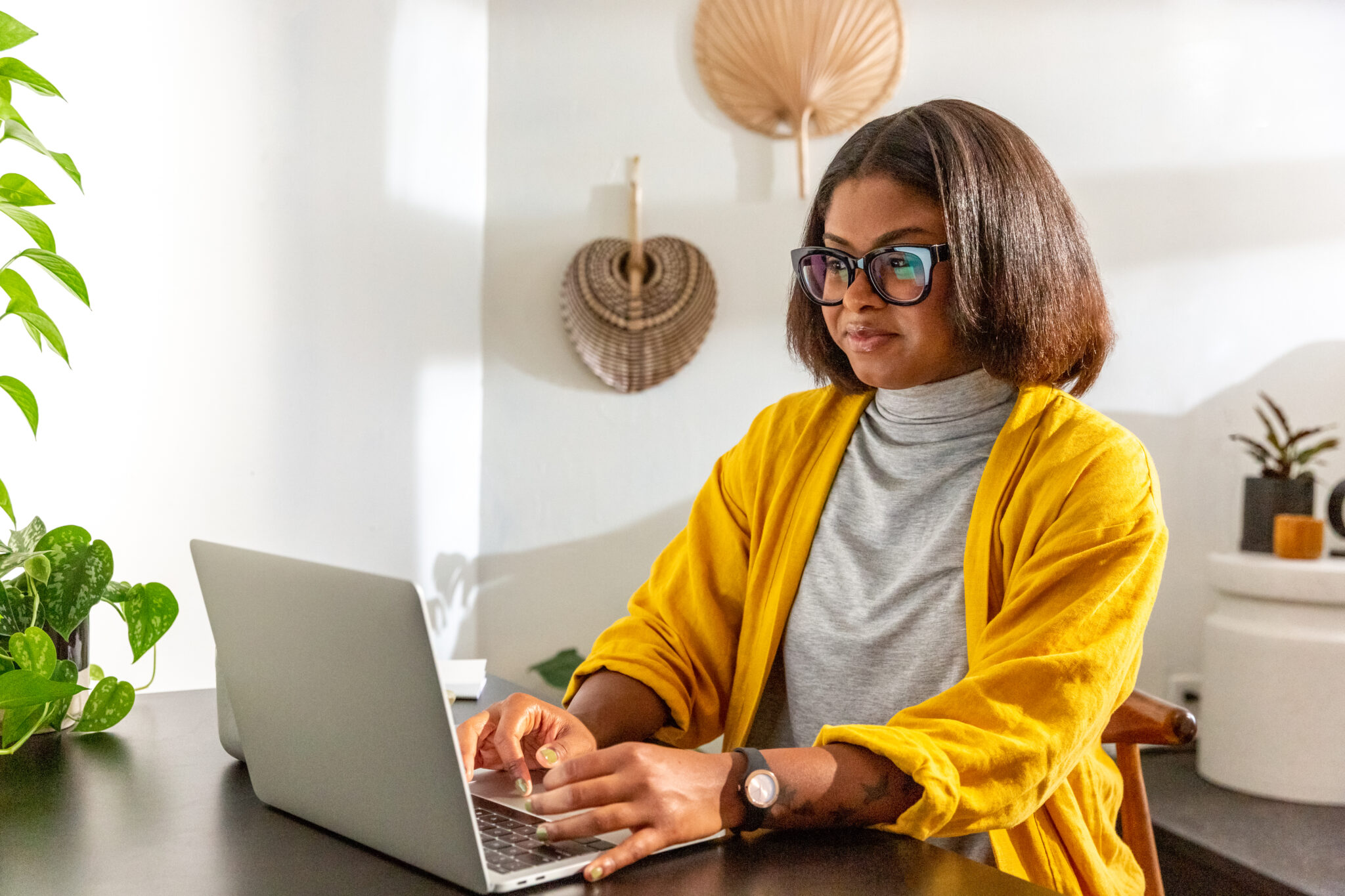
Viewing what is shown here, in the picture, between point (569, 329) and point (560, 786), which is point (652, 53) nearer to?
point (569, 329)

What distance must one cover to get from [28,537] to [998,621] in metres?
0.95

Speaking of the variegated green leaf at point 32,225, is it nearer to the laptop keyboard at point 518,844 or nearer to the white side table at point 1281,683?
the laptop keyboard at point 518,844

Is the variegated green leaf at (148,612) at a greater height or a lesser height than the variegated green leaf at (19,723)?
greater

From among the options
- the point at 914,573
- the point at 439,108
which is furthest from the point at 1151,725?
the point at 439,108

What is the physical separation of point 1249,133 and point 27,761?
291 cm

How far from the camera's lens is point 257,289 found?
190cm

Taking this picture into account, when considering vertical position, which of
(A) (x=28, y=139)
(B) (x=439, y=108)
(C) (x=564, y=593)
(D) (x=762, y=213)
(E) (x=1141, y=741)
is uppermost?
(B) (x=439, y=108)

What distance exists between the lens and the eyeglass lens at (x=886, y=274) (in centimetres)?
105

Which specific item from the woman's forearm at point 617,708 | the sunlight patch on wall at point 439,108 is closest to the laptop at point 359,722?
the woman's forearm at point 617,708

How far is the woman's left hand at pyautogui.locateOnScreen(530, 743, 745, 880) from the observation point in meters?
0.70

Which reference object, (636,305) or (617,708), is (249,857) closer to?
(617,708)

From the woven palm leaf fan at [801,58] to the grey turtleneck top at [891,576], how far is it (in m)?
1.64

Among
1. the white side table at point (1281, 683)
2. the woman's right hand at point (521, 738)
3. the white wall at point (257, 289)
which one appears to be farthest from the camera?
the white side table at point (1281, 683)

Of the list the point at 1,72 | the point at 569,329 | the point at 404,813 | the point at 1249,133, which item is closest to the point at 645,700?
the point at 404,813
